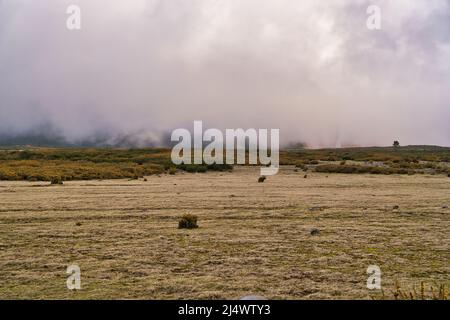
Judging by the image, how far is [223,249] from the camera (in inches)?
476

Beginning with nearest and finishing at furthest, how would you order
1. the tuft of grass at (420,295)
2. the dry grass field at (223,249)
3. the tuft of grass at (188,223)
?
the tuft of grass at (420,295), the dry grass field at (223,249), the tuft of grass at (188,223)

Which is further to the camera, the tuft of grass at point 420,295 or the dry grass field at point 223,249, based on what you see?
the dry grass field at point 223,249

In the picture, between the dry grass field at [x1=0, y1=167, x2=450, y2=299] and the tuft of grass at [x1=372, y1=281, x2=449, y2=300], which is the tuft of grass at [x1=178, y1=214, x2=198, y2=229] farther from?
the tuft of grass at [x1=372, y1=281, x2=449, y2=300]

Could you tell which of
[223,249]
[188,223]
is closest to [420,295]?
[223,249]

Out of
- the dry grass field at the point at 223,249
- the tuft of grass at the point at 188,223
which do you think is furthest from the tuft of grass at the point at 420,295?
the tuft of grass at the point at 188,223

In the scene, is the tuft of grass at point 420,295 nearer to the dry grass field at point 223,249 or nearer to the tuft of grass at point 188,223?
the dry grass field at point 223,249

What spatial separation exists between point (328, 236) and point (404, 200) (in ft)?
35.7

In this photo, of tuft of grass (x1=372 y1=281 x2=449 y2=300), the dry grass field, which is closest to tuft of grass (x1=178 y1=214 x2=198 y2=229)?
the dry grass field

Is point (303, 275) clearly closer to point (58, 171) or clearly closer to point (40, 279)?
point (40, 279)

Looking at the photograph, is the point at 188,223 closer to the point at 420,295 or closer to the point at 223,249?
the point at 223,249

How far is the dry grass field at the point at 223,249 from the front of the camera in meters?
8.79

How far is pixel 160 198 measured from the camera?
2503 cm

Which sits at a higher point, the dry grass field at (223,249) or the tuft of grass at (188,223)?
the tuft of grass at (188,223)
